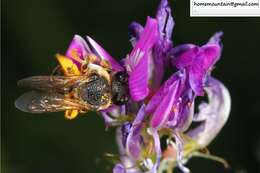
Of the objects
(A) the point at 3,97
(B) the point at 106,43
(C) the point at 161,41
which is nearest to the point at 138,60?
(C) the point at 161,41

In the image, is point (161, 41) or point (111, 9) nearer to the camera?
point (161, 41)

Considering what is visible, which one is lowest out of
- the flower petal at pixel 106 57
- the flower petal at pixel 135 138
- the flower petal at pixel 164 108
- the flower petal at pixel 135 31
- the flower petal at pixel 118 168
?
the flower petal at pixel 118 168

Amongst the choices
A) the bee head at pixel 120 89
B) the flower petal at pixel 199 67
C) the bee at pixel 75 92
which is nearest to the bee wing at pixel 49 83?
the bee at pixel 75 92

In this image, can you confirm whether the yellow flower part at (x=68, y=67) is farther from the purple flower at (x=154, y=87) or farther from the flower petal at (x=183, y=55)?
the flower petal at (x=183, y=55)

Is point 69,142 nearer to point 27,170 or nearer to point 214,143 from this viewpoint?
point 27,170

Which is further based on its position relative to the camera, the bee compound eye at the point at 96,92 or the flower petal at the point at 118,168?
the flower petal at the point at 118,168

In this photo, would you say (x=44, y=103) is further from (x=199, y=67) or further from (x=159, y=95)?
(x=199, y=67)

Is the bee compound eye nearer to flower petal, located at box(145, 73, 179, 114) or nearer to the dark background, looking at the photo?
flower petal, located at box(145, 73, 179, 114)
